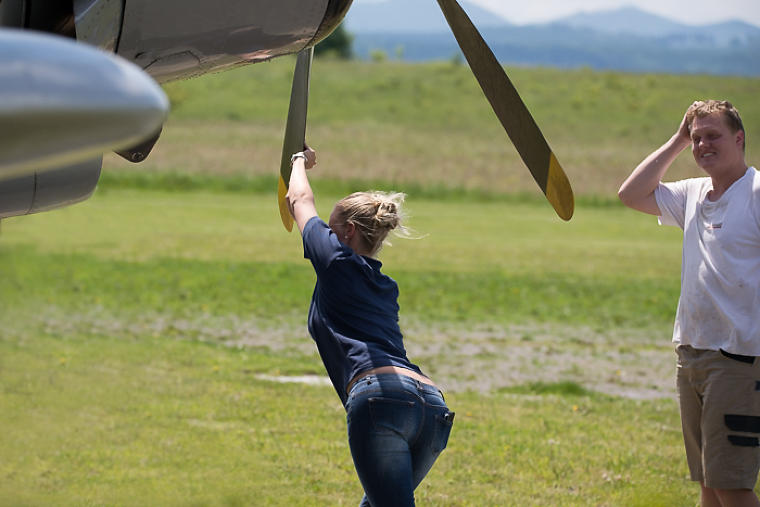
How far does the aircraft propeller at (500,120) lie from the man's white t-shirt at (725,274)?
555mm

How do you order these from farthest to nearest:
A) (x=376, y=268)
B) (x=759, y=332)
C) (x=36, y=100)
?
(x=759, y=332)
(x=376, y=268)
(x=36, y=100)

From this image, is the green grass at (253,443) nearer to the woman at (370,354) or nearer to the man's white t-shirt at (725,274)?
the man's white t-shirt at (725,274)

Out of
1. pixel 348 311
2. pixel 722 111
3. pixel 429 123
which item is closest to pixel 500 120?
pixel 722 111

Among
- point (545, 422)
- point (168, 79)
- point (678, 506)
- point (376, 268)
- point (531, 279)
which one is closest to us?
point (376, 268)

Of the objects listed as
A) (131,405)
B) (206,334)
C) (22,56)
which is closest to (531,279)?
(206,334)

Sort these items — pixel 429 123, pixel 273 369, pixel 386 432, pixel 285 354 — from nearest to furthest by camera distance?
pixel 386 432
pixel 273 369
pixel 285 354
pixel 429 123

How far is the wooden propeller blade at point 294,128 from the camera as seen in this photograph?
14.0 feet

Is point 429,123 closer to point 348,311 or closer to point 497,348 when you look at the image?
point 497,348

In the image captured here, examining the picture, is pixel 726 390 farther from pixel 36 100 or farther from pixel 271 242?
pixel 271 242

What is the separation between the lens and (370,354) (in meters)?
2.90

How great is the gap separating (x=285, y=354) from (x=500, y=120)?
17.5ft

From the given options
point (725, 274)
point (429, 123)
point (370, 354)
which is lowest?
point (429, 123)

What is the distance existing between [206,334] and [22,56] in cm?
803

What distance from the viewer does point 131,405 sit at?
22.0 feet
